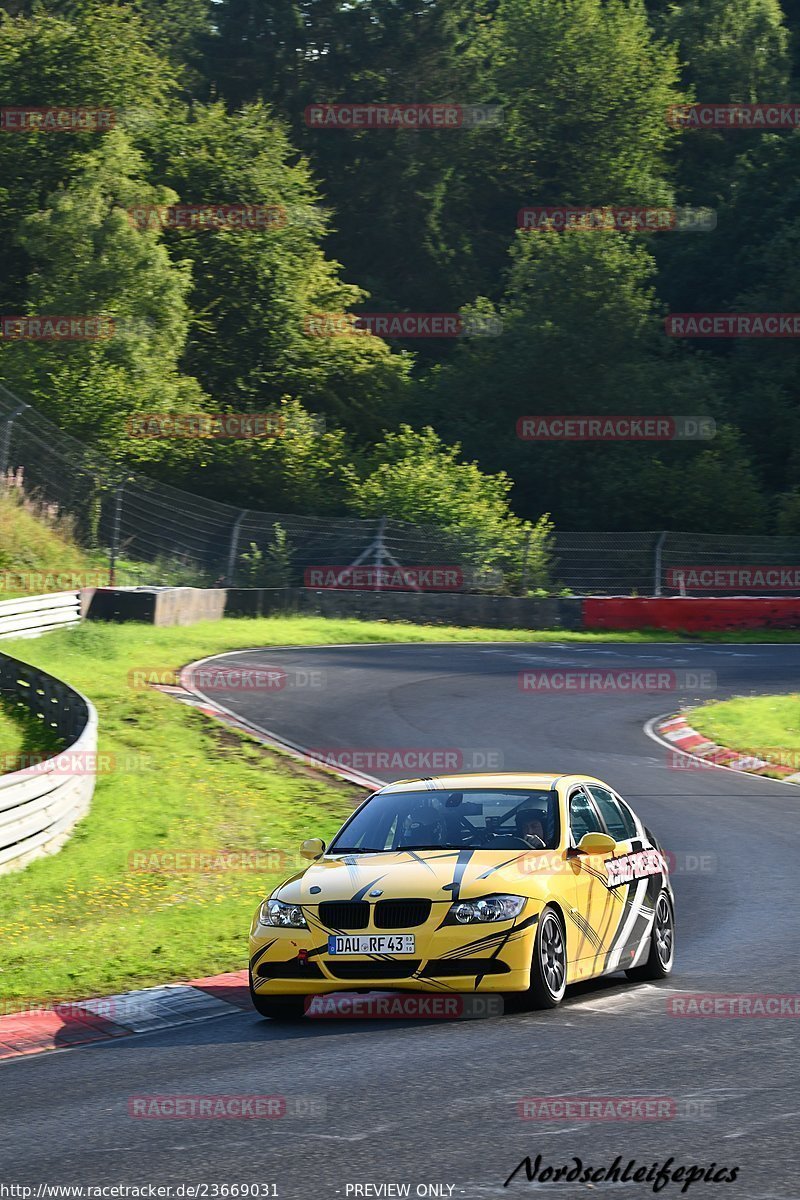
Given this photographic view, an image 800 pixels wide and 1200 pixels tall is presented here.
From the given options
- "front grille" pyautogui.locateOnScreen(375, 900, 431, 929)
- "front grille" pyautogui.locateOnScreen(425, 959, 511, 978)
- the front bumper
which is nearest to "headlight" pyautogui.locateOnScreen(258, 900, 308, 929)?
the front bumper

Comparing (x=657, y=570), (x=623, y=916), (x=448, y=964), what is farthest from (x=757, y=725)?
(x=448, y=964)

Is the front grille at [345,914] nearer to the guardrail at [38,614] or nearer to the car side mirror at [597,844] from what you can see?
the car side mirror at [597,844]

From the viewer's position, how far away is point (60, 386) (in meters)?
43.0

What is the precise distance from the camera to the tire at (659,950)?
10.2 m

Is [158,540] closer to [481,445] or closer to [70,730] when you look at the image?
[70,730]

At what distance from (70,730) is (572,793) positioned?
29.0 feet

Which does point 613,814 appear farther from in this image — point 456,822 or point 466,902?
point 466,902

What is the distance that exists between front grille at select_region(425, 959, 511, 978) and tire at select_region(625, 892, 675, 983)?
6.01 ft

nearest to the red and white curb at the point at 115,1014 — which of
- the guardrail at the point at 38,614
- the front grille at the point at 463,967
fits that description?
the front grille at the point at 463,967

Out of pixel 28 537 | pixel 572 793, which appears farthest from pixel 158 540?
pixel 572 793

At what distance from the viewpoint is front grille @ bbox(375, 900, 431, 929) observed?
344 inches

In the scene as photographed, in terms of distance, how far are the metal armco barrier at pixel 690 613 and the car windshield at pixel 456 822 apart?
2541cm

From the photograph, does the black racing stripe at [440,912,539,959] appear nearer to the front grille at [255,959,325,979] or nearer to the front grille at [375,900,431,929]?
the front grille at [375,900,431,929]

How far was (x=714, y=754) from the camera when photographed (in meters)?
21.4
